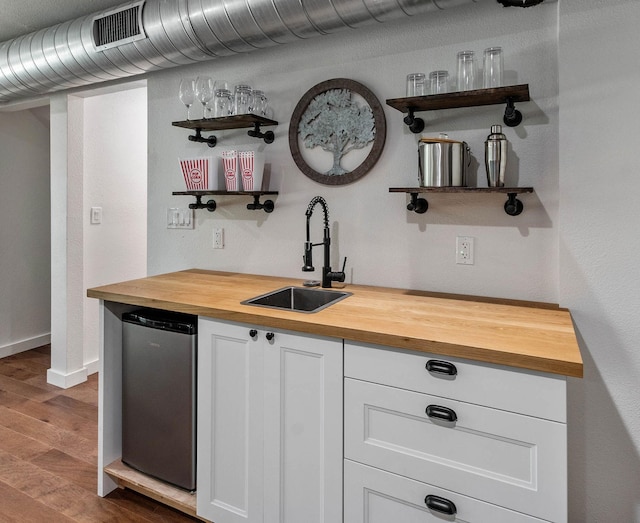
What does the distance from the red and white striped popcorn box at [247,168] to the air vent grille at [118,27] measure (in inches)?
31.3

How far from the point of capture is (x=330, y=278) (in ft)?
7.20

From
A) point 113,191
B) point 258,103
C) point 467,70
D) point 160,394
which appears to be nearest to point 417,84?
point 467,70

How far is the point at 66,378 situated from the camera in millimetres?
3357

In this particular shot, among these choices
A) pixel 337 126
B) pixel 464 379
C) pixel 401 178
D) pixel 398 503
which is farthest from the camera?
pixel 337 126

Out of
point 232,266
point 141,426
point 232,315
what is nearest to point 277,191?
point 232,266

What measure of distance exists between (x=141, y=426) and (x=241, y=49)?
186 cm

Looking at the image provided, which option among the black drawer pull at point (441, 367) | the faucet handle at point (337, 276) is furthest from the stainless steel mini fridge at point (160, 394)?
the black drawer pull at point (441, 367)

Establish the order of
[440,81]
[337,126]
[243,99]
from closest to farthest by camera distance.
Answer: [440,81] → [337,126] → [243,99]

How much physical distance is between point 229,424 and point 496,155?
1.50m

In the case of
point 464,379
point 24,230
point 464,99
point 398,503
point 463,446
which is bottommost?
point 398,503

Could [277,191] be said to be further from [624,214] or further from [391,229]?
[624,214]

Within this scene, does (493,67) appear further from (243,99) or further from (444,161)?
(243,99)

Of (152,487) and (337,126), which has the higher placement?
(337,126)

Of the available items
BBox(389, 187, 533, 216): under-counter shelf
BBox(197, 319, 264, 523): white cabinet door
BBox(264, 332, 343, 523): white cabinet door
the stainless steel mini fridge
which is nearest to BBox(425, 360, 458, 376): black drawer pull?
BBox(264, 332, 343, 523): white cabinet door
